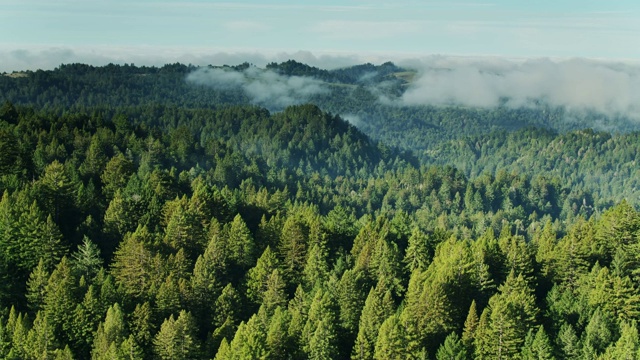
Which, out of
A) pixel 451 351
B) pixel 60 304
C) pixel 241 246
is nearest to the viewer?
pixel 451 351

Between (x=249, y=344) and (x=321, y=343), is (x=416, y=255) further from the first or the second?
(x=249, y=344)

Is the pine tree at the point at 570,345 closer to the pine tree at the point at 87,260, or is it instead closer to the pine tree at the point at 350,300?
the pine tree at the point at 350,300

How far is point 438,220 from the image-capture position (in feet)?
561

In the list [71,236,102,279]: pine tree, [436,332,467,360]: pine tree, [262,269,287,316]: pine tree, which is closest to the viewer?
[436,332,467,360]: pine tree

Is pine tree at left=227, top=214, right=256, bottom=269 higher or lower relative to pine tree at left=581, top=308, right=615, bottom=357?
higher

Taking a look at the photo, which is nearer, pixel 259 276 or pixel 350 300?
pixel 350 300

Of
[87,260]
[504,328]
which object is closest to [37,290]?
[87,260]

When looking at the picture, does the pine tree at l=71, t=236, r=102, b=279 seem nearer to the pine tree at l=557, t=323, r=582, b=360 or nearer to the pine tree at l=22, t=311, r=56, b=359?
the pine tree at l=22, t=311, r=56, b=359

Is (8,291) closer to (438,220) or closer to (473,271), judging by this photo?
(473,271)

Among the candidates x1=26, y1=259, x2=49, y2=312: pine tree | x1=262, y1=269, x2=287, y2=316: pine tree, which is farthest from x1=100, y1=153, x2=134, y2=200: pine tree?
A: x1=262, y1=269, x2=287, y2=316: pine tree

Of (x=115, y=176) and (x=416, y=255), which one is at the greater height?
(x=115, y=176)

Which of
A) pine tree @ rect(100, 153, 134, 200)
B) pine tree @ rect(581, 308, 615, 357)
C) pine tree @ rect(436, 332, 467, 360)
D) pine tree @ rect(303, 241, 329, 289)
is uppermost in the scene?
pine tree @ rect(100, 153, 134, 200)

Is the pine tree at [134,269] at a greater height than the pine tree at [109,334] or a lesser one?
greater

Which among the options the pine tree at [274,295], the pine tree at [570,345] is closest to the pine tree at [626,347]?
the pine tree at [570,345]
